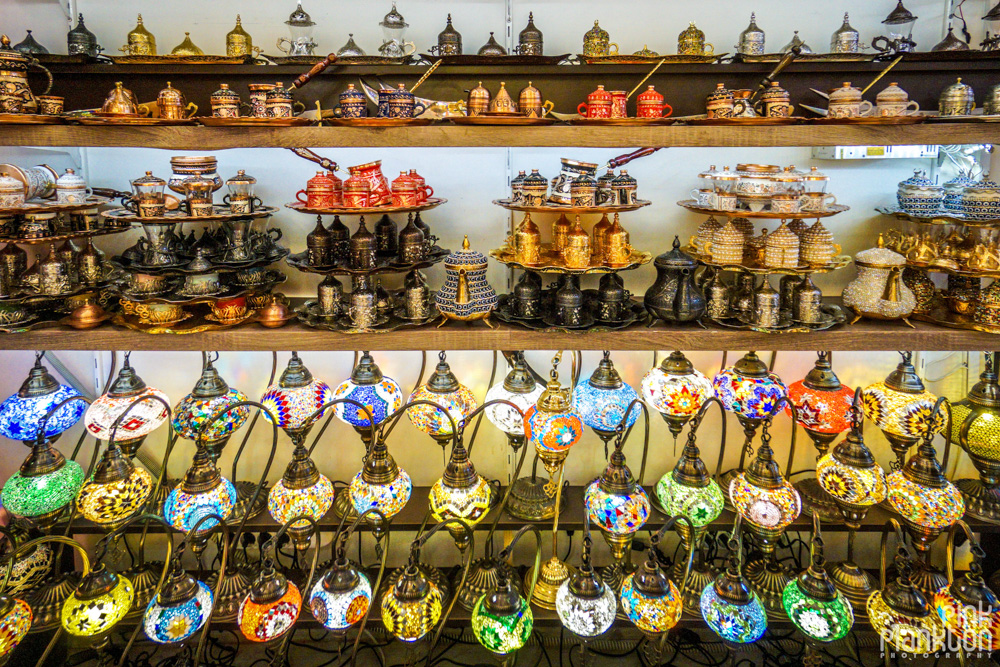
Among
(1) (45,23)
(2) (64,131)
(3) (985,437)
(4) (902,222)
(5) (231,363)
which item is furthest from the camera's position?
(5) (231,363)

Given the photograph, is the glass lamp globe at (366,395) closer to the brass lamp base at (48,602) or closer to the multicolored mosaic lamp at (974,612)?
the brass lamp base at (48,602)

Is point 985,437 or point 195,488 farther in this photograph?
point 985,437

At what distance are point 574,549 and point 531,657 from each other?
1.47 ft

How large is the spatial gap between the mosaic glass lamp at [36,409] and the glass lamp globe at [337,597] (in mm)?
907

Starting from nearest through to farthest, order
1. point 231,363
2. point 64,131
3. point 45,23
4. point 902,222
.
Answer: point 64,131 → point 45,23 → point 902,222 → point 231,363

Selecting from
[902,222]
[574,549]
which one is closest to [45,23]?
[574,549]

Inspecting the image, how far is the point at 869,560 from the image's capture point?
243cm

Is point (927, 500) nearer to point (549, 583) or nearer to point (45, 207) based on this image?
point (549, 583)

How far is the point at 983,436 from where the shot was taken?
72.9 inches

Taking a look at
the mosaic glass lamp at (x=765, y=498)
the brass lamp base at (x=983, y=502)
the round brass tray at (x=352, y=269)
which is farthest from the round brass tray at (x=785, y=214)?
the brass lamp base at (x=983, y=502)

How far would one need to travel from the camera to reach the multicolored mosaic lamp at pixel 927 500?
1.69 m

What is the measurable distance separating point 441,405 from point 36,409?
1.15m

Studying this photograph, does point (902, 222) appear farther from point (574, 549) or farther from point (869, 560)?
point (574, 549)

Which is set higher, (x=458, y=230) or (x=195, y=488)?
(x=458, y=230)
